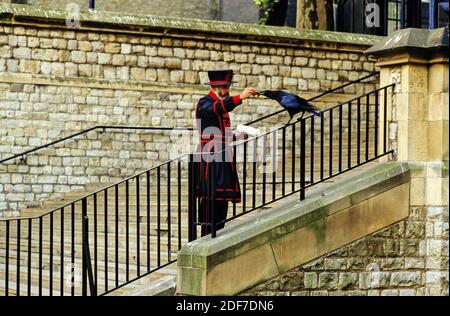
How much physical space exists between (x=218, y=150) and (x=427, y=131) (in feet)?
6.36

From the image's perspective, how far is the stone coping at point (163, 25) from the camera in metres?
15.6

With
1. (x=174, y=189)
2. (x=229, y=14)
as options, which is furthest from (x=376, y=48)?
(x=229, y=14)

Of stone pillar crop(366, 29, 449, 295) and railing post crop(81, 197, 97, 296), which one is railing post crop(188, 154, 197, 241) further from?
stone pillar crop(366, 29, 449, 295)

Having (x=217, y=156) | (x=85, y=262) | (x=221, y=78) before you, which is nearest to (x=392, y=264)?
(x=217, y=156)

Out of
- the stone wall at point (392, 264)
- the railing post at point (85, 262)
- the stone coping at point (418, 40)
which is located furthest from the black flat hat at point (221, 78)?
the stone wall at point (392, 264)

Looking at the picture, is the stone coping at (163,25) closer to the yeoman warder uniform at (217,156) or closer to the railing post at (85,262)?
the yeoman warder uniform at (217,156)

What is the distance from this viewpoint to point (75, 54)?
15898 mm

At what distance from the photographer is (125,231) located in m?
12.2

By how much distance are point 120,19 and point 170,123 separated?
172 centimetres

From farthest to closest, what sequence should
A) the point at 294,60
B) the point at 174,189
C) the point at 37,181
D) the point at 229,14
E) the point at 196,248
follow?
the point at 229,14
the point at 294,60
the point at 37,181
the point at 174,189
the point at 196,248

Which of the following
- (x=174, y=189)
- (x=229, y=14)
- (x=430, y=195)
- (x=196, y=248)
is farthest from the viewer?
(x=229, y=14)

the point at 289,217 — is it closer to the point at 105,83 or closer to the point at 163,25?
the point at 105,83

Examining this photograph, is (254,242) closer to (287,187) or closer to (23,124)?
(287,187)

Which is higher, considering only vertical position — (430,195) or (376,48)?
(376,48)
